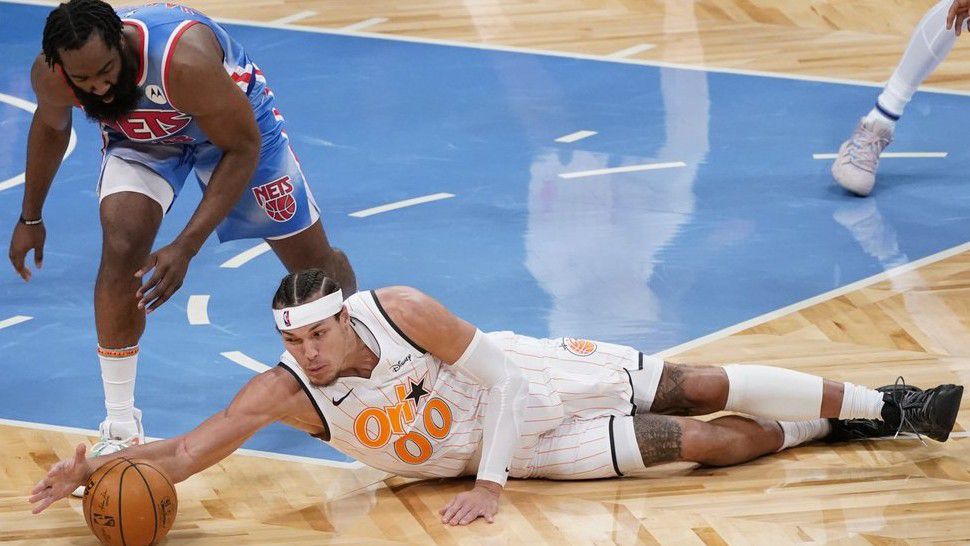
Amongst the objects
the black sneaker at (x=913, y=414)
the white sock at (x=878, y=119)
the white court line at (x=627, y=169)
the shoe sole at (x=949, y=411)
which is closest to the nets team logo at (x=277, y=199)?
the black sneaker at (x=913, y=414)

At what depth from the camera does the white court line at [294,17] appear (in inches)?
455

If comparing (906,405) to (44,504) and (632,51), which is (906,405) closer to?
(44,504)

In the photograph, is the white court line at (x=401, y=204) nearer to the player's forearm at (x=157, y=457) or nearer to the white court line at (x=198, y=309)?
the white court line at (x=198, y=309)

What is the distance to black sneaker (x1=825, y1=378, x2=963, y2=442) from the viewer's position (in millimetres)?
4840

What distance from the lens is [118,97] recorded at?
470 centimetres

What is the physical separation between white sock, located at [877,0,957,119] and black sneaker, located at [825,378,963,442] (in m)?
3.21

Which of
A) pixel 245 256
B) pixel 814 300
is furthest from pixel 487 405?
pixel 245 256

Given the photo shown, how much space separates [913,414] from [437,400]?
154cm

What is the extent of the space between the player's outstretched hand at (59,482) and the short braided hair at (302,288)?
2.28 ft

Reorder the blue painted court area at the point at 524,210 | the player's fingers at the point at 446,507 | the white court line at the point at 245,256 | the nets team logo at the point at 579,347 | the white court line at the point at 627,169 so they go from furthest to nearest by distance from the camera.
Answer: the white court line at the point at 627,169 → the white court line at the point at 245,256 → the blue painted court area at the point at 524,210 → the nets team logo at the point at 579,347 → the player's fingers at the point at 446,507

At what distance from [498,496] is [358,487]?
1.94 feet

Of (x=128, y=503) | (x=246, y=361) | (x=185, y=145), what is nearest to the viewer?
(x=128, y=503)

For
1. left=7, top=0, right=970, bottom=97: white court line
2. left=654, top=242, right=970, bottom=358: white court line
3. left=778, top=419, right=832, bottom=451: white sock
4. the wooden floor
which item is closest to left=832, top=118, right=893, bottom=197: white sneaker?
left=654, top=242, right=970, bottom=358: white court line

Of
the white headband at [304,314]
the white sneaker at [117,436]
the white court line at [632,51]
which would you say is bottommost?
the white court line at [632,51]
